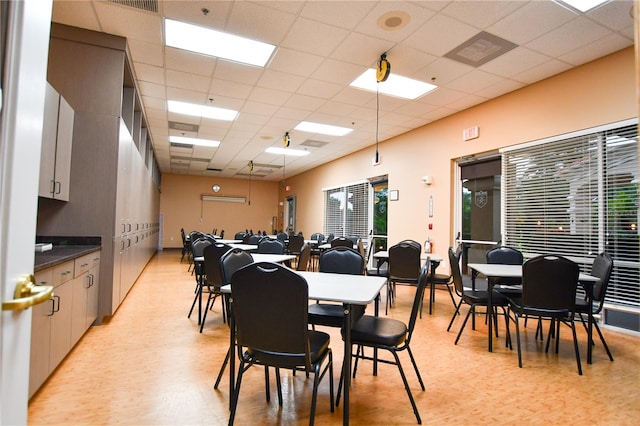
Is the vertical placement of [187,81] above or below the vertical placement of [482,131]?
above

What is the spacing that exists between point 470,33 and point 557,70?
1.69 m

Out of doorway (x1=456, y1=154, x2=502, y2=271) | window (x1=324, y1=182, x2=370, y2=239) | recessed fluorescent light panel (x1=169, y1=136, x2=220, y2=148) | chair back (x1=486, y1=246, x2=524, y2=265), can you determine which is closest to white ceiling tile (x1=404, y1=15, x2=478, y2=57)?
doorway (x1=456, y1=154, x2=502, y2=271)

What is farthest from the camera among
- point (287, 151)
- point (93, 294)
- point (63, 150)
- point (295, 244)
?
point (287, 151)

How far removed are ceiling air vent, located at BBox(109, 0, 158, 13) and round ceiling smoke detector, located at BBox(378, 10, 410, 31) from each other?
2.26 m

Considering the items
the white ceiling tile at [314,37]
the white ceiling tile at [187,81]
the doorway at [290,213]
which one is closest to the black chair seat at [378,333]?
the white ceiling tile at [314,37]

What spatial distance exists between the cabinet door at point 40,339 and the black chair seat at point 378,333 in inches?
78.3

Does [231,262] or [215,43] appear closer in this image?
[231,262]

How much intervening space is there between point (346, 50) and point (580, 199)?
354 centimetres

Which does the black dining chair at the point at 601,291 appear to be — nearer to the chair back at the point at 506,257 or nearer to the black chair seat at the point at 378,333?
the chair back at the point at 506,257

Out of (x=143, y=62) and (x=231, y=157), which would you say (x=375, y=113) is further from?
(x=231, y=157)

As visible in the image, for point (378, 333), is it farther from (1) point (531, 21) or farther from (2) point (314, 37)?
(1) point (531, 21)

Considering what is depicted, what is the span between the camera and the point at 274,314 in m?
1.70

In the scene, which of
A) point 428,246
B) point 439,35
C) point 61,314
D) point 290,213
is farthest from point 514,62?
point 290,213

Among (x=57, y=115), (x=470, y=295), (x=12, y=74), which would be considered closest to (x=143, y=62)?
(x=57, y=115)
